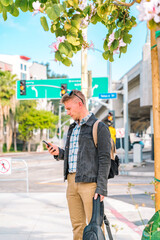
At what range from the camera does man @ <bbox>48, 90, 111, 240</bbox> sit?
3.33m

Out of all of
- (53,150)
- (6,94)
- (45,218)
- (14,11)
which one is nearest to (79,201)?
(53,150)

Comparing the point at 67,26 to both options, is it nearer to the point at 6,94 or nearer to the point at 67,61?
the point at 67,61

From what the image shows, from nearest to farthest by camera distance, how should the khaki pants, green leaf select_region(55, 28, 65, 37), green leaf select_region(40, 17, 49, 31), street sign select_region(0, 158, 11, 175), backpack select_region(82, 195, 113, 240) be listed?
green leaf select_region(40, 17, 49, 31), green leaf select_region(55, 28, 65, 37), backpack select_region(82, 195, 113, 240), the khaki pants, street sign select_region(0, 158, 11, 175)

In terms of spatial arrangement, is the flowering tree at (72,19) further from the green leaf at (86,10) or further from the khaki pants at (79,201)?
the khaki pants at (79,201)

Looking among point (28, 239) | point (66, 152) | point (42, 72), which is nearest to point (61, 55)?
point (66, 152)

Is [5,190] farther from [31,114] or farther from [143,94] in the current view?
[31,114]

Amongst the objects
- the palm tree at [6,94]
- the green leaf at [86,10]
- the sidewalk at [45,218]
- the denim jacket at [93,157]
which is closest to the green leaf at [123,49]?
the green leaf at [86,10]

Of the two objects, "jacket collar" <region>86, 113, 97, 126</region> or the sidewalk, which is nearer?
"jacket collar" <region>86, 113, 97, 126</region>

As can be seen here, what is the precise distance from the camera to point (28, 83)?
89.2ft

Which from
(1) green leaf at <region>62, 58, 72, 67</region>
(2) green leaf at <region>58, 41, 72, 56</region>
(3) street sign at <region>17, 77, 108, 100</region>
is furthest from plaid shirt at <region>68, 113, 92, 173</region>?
(3) street sign at <region>17, 77, 108, 100</region>

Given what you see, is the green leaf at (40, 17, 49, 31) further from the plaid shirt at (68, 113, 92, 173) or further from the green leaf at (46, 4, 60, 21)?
the plaid shirt at (68, 113, 92, 173)

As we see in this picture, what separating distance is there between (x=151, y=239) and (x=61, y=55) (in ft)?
5.27

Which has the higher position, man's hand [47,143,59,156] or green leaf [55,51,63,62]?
green leaf [55,51,63,62]


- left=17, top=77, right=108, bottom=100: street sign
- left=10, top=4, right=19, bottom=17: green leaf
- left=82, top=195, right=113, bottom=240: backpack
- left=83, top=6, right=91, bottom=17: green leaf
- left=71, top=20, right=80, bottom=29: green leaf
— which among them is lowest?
left=82, top=195, right=113, bottom=240: backpack
